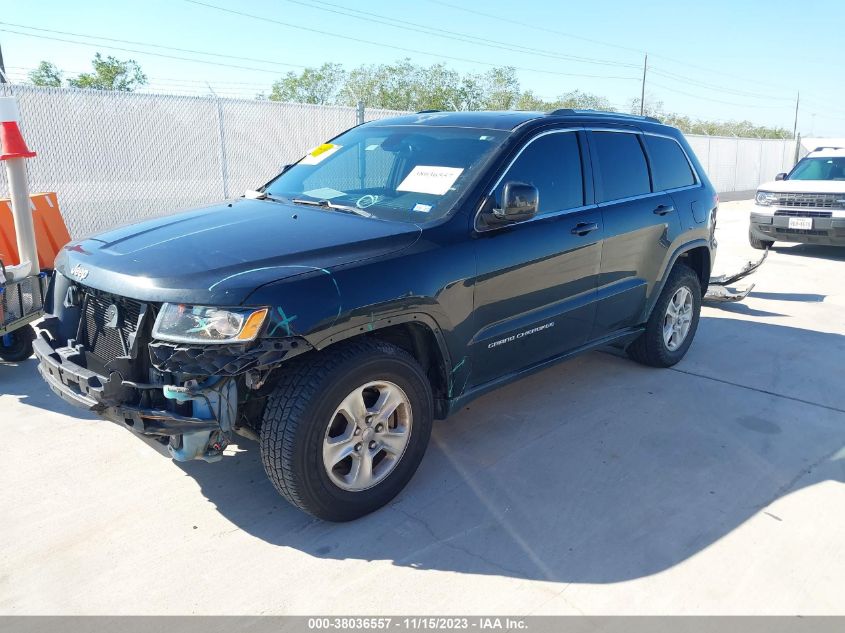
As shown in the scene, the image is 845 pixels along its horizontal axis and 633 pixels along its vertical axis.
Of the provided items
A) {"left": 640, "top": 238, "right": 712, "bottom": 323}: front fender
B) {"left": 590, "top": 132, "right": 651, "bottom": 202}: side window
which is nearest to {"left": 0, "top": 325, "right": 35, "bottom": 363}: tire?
{"left": 590, "top": 132, "right": 651, "bottom": 202}: side window

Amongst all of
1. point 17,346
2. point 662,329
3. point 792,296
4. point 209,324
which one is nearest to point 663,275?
point 662,329

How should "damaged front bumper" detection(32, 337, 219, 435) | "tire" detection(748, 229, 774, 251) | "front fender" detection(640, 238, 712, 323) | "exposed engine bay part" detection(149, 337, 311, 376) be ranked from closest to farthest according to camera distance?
"exposed engine bay part" detection(149, 337, 311, 376), "damaged front bumper" detection(32, 337, 219, 435), "front fender" detection(640, 238, 712, 323), "tire" detection(748, 229, 774, 251)

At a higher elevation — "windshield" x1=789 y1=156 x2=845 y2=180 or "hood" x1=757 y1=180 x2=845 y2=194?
"windshield" x1=789 y1=156 x2=845 y2=180

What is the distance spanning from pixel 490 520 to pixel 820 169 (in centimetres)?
1102

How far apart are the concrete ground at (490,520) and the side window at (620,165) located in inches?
57.0

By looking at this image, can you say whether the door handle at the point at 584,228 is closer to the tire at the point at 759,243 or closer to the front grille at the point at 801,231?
the front grille at the point at 801,231

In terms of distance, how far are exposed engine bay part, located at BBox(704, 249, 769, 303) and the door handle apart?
3.30m

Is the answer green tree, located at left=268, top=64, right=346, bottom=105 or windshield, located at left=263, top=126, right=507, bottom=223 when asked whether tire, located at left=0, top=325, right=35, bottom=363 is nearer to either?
windshield, located at left=263, top=126, right=507, bottom=223

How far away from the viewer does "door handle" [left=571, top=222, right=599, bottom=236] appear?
409 cm

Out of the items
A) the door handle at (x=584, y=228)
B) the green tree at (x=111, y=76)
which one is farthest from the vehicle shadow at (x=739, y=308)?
the green tree at (x=111, y=76)

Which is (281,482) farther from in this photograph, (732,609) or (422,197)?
(732,609)

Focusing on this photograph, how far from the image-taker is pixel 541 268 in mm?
3859

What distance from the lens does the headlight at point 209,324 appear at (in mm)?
2684

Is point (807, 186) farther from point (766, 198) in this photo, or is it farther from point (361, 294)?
point (361, 294)
